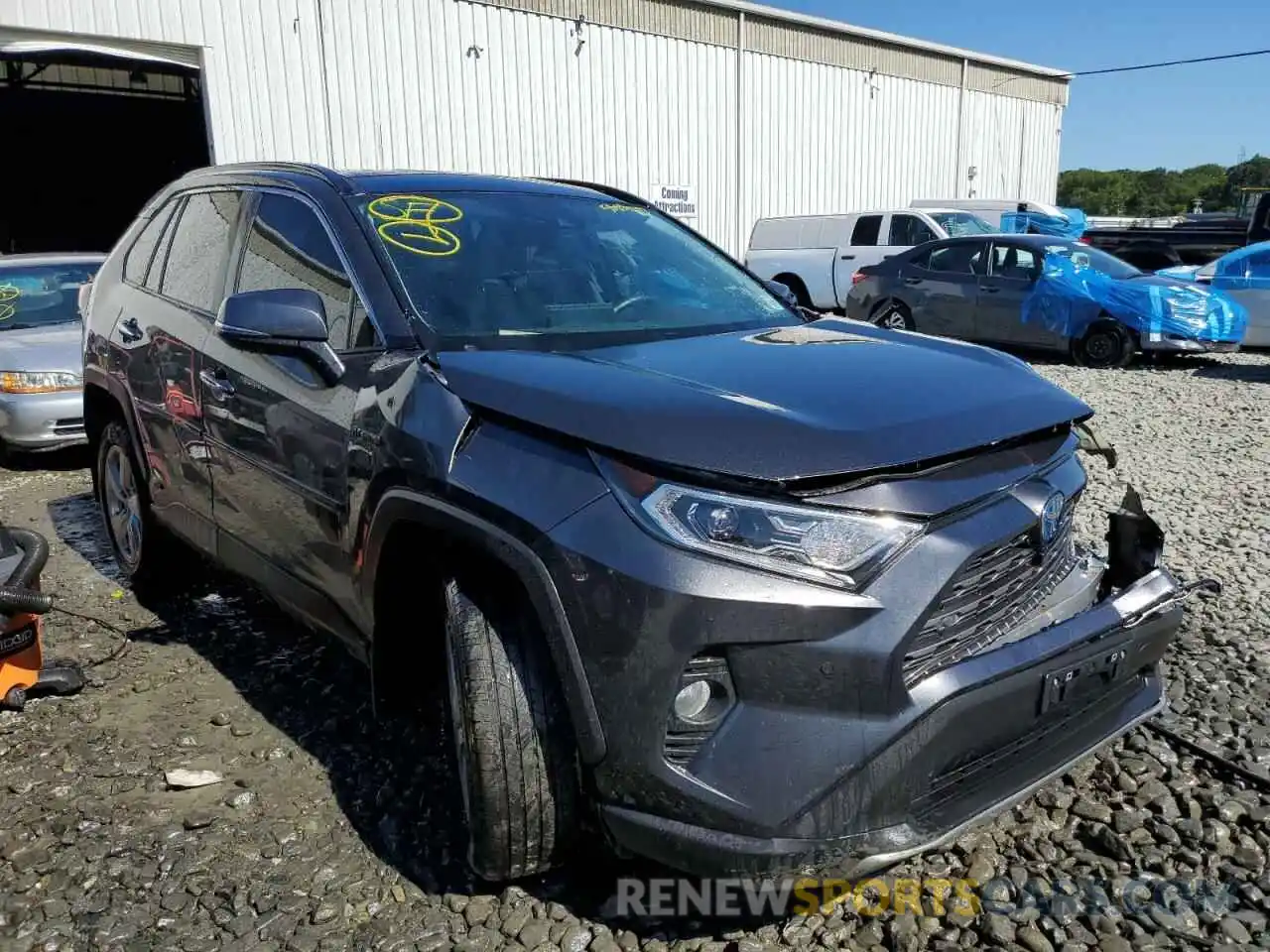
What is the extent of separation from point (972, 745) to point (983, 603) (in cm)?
30

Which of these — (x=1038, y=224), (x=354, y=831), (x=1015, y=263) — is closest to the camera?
(x=354, y=831)

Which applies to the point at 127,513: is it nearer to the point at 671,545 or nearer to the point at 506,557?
the point at 506,557

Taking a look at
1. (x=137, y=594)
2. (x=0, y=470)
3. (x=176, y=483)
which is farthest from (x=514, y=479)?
(x=0, y=470)

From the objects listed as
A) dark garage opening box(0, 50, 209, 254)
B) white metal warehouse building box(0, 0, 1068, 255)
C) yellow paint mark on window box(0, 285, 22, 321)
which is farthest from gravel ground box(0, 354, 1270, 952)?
dark garage opening box(0, 50, 209, 254)

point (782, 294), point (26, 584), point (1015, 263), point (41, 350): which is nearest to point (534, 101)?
point (1015, 263)

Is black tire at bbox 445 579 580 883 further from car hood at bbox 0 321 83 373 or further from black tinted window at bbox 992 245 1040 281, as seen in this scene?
black tinted window at bbox 992 245 1040 281

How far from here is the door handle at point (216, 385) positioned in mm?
3264

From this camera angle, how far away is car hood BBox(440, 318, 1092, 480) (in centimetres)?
199

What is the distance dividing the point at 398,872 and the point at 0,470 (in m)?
6.48

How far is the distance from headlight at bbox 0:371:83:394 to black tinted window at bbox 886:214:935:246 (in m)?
12.1

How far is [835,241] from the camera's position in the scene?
16.1 meters

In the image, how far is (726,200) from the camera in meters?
19.6

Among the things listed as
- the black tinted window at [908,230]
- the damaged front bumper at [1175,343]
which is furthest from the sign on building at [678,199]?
the damaged front bumper at [1175,343]

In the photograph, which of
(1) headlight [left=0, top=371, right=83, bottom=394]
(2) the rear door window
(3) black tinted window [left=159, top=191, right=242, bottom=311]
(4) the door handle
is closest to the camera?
(4) the door handle
